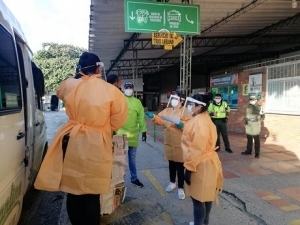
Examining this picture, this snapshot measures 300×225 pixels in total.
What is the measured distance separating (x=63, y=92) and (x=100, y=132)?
482mm

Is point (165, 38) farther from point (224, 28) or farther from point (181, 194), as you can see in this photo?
point (224, 28)

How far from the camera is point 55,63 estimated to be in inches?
1469

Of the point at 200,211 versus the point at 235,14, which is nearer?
the point at 200,211

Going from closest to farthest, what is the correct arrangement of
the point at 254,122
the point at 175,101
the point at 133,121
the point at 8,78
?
the point at 8,78 → the point at 175,101 → the point at 133,121 → the point at 254,122

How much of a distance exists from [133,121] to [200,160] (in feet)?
5.70

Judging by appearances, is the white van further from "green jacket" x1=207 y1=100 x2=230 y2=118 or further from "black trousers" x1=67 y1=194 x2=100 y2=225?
"green jacket" x1=207 y1=100 x2=230 y2=118

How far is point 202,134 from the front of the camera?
2648mm

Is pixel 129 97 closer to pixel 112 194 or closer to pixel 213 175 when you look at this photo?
pixel 112 194

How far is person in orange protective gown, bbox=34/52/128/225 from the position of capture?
2.21 m

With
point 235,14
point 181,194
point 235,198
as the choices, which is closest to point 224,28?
point 235,14

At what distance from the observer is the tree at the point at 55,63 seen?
3584 cm

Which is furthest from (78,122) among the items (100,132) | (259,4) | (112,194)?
(259,4)

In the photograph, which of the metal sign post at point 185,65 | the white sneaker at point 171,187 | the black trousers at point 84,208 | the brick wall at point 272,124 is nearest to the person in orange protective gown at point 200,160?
the black trousers at point 84,208

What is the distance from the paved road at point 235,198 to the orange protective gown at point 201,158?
2.59ft
